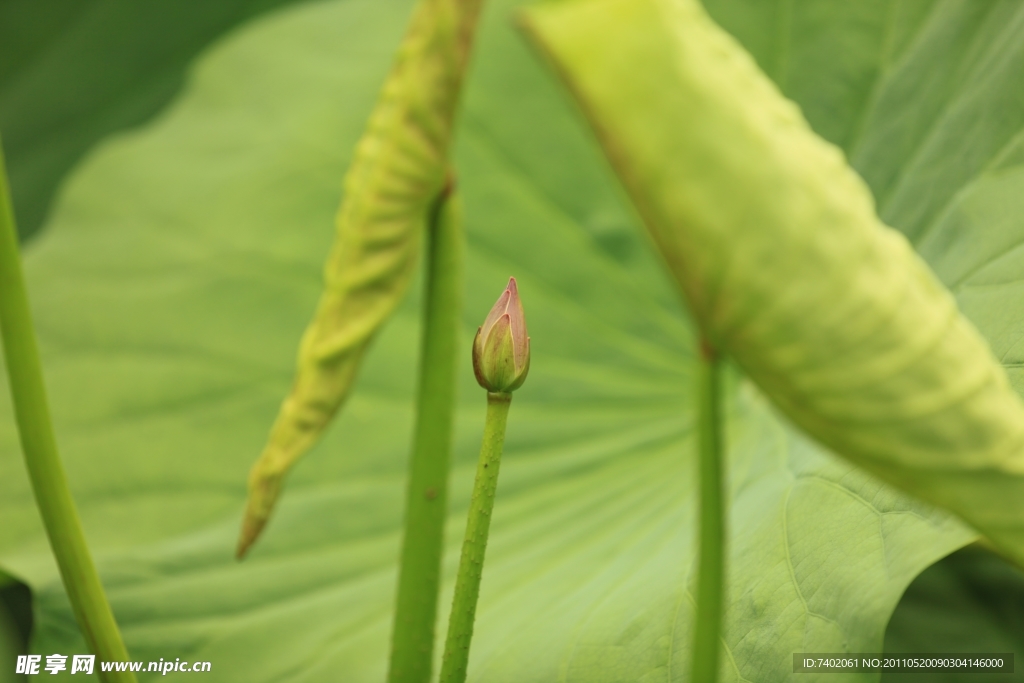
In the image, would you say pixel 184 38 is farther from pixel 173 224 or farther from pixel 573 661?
pixel 573 661

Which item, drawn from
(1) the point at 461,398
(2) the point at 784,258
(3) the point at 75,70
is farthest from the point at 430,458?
(3) the point at 75,70

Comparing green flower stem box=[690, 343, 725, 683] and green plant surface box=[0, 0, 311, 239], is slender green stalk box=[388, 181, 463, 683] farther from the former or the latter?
A: green plant surface box=[0, 0, 311, 239]

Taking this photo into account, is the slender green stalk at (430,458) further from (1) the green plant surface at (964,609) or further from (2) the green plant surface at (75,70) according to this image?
(2) the green plant surface at (75,70)

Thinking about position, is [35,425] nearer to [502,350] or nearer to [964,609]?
[502,350]

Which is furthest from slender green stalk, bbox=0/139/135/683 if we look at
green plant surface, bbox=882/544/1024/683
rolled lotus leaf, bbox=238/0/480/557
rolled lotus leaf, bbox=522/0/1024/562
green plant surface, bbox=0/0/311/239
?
green plant surface, bbox=0/0/311/239

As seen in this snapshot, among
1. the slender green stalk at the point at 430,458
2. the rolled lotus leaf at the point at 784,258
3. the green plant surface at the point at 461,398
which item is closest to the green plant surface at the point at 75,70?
the green plant surface at the point at 461,398

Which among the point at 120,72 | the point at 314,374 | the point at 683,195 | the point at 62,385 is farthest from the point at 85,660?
the point at 120,72
